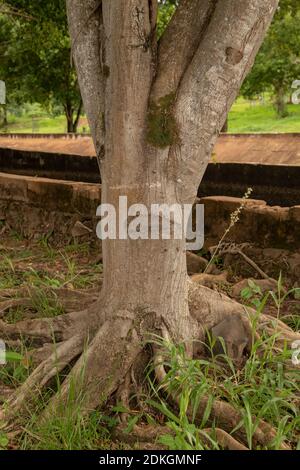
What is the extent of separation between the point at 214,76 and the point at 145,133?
0.47m

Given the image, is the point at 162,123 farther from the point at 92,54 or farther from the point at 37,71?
the point at 37,71

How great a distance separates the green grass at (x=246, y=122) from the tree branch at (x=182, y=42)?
1732 centimetres

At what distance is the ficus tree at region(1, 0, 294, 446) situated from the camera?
342 cm

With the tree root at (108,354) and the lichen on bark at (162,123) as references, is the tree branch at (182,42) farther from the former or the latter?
the tree root at (108,354)

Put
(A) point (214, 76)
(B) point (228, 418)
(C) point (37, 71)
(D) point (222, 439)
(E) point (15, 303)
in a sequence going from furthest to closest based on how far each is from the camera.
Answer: (C) point (37, 71) → (E) point (15, 303) → (A) point (214, 76) → (B) point (228, 418) → (D) point (222, 439)

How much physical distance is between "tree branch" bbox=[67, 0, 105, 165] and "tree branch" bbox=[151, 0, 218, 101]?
1.25 feet

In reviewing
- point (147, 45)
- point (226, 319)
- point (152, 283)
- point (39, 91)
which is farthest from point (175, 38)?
point (39, 91)

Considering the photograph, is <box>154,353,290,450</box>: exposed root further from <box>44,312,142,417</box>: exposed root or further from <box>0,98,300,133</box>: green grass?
<box>0,98,300,133</box>: green grass

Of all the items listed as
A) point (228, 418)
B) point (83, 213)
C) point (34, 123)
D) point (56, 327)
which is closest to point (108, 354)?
point (56, 327)

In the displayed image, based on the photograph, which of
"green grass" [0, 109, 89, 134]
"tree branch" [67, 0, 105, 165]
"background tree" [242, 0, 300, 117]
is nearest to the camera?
"tree branch" [67, 0, 105, 165]

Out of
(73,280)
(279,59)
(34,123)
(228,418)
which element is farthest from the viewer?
(34,123)

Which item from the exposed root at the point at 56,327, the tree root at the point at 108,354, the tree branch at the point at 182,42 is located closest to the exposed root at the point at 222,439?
the tree root at the point at 108,354

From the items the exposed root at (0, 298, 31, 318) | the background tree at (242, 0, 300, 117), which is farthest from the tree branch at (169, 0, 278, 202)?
the background tree at (242, 0, 300, 117)

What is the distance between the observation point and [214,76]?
3.44m
